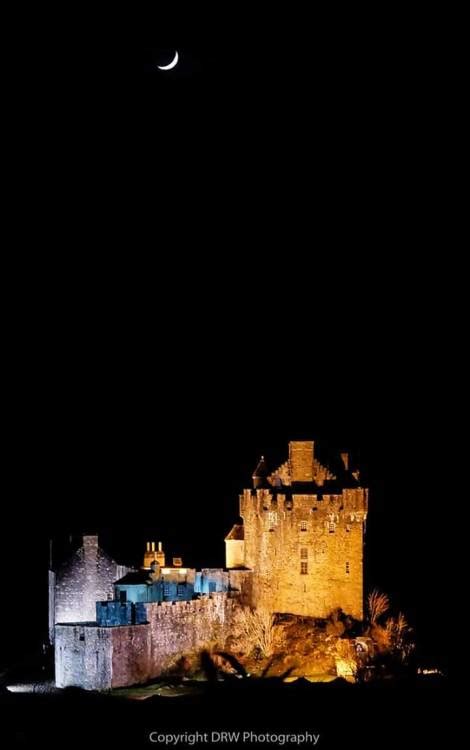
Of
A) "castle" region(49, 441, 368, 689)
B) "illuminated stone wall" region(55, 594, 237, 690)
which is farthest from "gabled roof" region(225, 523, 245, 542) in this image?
"illuminated stone wall" region(55, 594, 237, 690)

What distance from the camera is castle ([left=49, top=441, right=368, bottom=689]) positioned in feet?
190

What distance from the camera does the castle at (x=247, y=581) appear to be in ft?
190

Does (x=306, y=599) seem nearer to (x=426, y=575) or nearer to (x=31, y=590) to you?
(x=426, y=575)

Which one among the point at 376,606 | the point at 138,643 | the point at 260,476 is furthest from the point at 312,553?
the point at 138,643

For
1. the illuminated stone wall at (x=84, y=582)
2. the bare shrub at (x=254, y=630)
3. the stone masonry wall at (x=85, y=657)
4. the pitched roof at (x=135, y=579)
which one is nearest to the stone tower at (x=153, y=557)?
the illuminated stone wall at (x=84, y=582)

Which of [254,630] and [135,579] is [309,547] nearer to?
[254,630]

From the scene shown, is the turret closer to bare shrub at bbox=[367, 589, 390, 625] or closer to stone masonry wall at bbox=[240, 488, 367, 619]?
stone masonry wall at bbox=[240, 488, 367, 619]

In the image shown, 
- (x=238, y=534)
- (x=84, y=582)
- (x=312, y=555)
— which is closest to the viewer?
(x=312, y=555)

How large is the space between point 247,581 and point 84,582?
25.0ft

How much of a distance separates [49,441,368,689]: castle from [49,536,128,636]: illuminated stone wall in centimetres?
4

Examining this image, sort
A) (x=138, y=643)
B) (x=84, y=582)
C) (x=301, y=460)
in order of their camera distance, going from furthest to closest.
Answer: (x=84, y=582)
(x=301, y=460)
(x=138, y=643)

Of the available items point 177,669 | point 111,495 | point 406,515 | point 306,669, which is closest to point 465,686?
point 306,669

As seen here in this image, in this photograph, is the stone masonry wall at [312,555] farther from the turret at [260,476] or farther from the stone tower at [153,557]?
the stone tower at [153,557]

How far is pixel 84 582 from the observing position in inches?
2552
